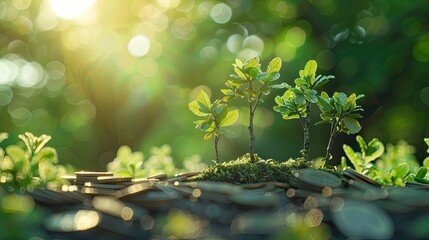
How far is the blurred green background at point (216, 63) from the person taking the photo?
16.9ft

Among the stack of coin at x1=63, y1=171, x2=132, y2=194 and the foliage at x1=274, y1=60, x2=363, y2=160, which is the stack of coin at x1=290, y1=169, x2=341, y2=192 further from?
the stack of coin at x1=63, y1=171, x2=132, y2=194

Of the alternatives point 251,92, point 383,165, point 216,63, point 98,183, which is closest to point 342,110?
point 251,92

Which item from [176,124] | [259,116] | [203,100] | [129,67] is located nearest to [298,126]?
[259,116]

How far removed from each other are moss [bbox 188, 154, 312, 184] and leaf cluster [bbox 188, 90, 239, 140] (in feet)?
0.30

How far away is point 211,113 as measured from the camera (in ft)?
3.88

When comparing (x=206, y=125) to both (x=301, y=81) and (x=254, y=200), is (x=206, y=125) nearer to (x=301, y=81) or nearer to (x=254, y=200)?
(x=301, y=81)

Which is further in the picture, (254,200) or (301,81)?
(301,81)

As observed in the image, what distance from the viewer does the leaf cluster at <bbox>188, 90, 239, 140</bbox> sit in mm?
1169

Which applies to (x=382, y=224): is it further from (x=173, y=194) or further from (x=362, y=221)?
(x=173, y=194)

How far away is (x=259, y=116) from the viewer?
5488mm

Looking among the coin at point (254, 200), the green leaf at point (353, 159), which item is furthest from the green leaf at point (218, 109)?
the green leaf at point (353, 159)

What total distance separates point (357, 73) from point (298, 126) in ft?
2.96

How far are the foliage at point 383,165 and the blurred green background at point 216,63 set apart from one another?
3102 mm

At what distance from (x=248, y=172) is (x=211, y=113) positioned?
0.17 m
